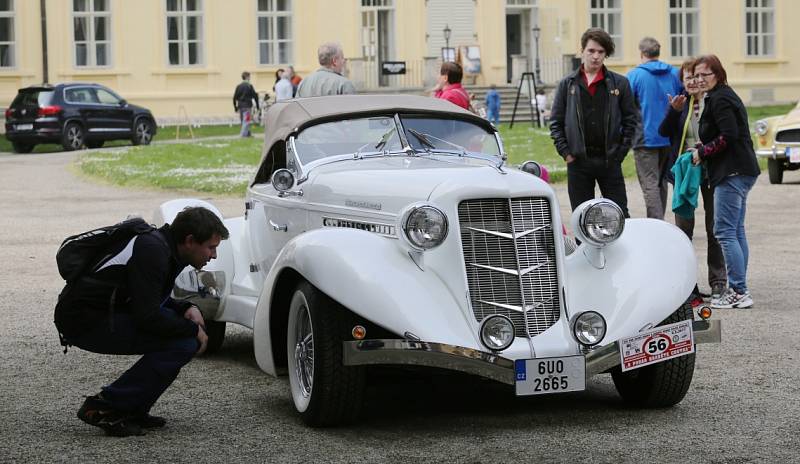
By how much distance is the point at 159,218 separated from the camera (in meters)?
9.23

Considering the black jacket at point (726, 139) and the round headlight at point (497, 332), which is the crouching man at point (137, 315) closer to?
the round headlight at point (497, 332)

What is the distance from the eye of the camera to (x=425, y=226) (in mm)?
6457

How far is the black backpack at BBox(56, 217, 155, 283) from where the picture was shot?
619 centimetres

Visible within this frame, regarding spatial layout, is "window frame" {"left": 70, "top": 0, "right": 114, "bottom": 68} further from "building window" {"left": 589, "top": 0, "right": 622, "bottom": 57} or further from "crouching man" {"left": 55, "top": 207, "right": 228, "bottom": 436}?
"crouching man" {"left": 55, "top": 207, "right": 228, "bottom": 436}

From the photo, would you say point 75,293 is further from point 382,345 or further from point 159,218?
point 159,218

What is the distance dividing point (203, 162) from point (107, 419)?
19.8 meters

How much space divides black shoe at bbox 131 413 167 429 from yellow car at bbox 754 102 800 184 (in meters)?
15.2

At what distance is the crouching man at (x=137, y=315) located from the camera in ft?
20.3

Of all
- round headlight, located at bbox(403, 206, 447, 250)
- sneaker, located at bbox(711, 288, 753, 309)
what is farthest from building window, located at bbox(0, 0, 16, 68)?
round headlight, located at bbox(403, 206, 447, 250)

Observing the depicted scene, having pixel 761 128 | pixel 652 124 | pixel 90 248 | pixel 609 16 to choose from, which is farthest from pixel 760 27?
pixel 90 248

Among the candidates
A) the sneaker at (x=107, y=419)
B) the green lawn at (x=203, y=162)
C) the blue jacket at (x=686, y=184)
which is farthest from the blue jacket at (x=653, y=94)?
the green lawn at (x=203, y=162)

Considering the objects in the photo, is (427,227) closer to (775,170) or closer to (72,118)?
(775,170)

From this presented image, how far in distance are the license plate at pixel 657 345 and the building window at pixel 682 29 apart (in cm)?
4167

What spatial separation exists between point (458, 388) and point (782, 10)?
4347cm
